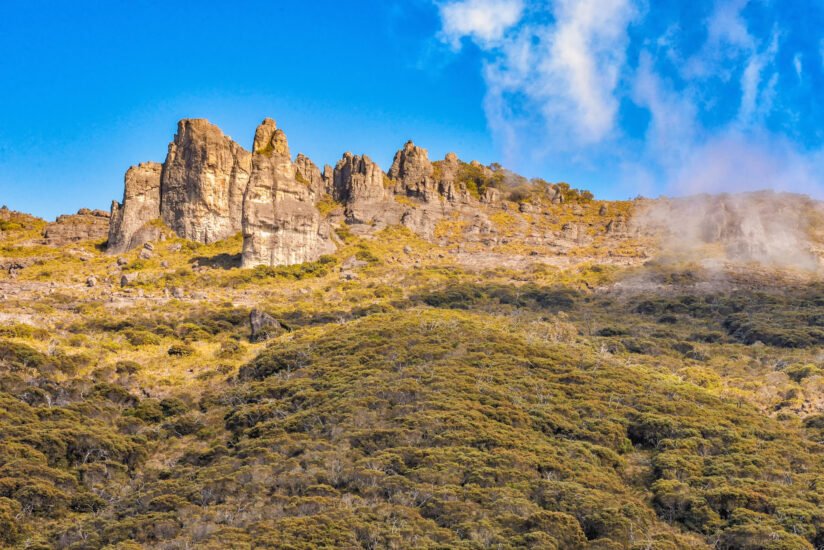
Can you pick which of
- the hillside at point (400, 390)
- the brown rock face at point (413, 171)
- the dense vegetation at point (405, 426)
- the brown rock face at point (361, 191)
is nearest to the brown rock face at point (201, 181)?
the hillside at point (400, 390)

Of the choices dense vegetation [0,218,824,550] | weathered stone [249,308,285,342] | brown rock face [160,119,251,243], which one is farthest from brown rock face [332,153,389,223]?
weathered stone [249,308,285,342]

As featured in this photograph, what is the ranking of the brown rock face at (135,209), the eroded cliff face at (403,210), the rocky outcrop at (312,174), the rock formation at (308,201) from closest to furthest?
the rock formation at (308,201) → the eroded cliff face at (403,210) → the brown rock face at (135,209) → the rocky outcrop at (312,174)

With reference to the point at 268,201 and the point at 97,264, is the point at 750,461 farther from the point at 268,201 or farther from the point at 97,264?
the point at 97,264

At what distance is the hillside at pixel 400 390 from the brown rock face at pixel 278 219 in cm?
76

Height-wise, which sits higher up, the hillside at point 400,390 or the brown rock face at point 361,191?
the brown rock face at point 361,191

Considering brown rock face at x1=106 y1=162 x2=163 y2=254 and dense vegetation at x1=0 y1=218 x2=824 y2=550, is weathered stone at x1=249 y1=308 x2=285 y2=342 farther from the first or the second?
brown rock face at x1=106 y1=162 x2=163 y2=254

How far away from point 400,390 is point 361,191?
6791 cm

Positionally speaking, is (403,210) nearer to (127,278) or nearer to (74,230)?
(127,278)

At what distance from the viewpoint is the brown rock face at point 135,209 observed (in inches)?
3585

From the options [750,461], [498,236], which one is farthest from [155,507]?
[498,236]

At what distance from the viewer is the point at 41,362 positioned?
45875 millimetres

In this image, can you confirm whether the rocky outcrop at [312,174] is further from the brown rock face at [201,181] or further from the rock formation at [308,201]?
the brown rock face at [201,181]

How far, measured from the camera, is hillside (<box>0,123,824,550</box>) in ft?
94.1

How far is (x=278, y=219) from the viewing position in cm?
8275
